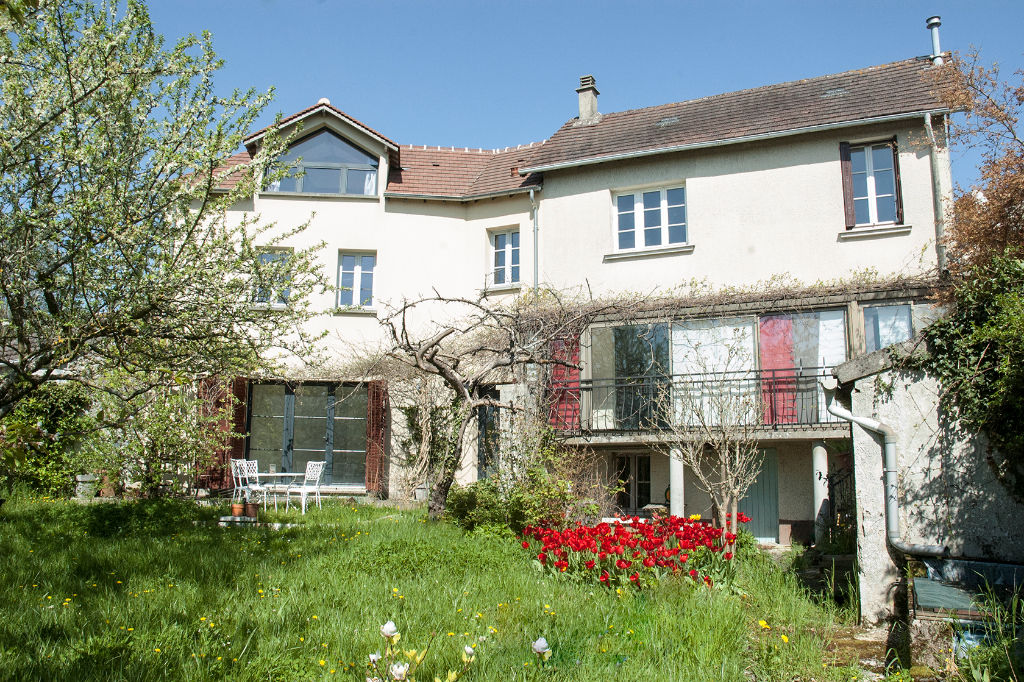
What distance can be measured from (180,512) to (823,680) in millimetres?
8338

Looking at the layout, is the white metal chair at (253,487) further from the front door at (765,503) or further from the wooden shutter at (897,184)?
the wooden shutter at (897,184)

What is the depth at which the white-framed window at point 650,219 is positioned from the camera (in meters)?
15.1

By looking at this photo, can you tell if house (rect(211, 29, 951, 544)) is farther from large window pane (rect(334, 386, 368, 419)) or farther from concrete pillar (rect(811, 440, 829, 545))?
large window pane (rect(334, 386, 368, 419))

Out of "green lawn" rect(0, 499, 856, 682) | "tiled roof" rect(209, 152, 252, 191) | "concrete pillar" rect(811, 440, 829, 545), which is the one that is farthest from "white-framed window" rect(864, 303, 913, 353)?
"tiled roof" rect(209, 152, 252, 191)

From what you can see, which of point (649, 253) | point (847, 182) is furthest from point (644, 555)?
point (847, 182)

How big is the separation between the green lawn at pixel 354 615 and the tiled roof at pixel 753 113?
922cm

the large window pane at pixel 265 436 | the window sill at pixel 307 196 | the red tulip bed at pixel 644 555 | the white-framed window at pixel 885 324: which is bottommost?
the red tulip bed at pixel 644 555

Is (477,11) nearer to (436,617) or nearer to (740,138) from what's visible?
(436,617)

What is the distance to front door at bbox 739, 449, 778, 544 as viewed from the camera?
13234mm

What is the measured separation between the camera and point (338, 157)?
17.4 meters

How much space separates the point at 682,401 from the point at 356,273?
27.5 feet

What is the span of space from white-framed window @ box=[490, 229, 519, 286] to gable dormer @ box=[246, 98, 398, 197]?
2.86 m

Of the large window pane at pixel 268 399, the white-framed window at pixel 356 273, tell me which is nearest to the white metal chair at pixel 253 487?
the white-framed window at pixel 356 273

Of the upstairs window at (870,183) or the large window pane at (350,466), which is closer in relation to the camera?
the upstairs window at (870,183)
